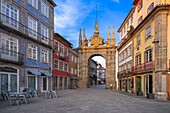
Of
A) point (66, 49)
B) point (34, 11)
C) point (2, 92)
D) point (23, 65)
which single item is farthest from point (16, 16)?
point (66, 49)

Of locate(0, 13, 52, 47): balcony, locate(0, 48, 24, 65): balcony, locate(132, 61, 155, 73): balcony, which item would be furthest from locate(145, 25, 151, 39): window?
locate(0, 48, 24, 65): balcony

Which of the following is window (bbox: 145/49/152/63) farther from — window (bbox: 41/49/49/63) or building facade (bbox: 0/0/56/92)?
window (bbox: 41/49/49/63)

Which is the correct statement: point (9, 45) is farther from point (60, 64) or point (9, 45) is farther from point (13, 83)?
point (60, 64)

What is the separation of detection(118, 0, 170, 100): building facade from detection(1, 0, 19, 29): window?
14.4 meters

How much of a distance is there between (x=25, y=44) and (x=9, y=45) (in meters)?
2.65

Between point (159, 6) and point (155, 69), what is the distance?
6327 mm

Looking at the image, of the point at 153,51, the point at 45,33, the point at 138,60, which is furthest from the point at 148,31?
the point at 45,33

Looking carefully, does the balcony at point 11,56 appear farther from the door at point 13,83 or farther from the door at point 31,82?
the door at point 31,82

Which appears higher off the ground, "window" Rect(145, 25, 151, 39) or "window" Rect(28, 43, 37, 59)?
"window" Rect(145, 25, 151, 39)

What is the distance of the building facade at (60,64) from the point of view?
30.1 meters

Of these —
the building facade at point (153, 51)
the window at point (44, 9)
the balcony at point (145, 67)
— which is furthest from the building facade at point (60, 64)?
the building facade at point (153, 51)

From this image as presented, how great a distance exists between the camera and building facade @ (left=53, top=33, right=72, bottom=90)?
3009cm

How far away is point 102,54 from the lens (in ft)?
144

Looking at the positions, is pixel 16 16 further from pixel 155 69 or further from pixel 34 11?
pixel 155 69
